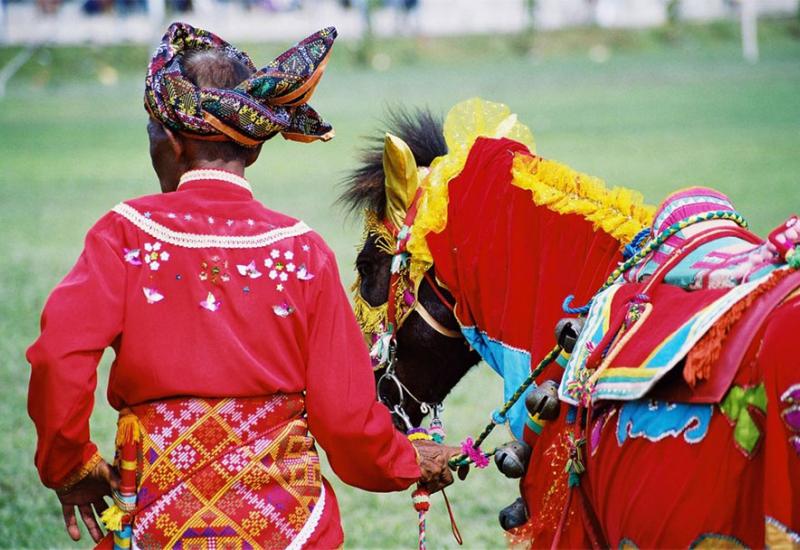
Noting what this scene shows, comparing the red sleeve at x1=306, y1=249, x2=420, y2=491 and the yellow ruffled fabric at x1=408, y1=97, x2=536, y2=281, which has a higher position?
the yellow ruffled fabric at x1=408, y1=97, x2=536, y2=281

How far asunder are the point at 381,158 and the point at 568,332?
1042 millimetres

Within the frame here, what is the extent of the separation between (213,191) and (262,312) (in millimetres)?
314

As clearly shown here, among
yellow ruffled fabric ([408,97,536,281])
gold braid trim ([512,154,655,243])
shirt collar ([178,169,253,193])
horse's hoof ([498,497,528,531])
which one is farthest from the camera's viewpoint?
yellow ruffled fabric ([408,97,536,281])

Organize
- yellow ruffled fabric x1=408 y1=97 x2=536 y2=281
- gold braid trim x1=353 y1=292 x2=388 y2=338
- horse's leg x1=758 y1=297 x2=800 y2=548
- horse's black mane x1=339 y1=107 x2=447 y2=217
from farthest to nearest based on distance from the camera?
1. horse's black mane x1=339 y1=107 x2=447 y2=217
2. gold braid trim x1=353 y1=292 x2=388 y2=338
3. yellow ruffled fabric x1=408 y1=97 x2=536 y2=281
4. horse's leg x1=758 y1=297 x2=800 y2=548

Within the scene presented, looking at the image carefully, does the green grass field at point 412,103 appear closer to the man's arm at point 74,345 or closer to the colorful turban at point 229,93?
the colorful turban at point 229,93

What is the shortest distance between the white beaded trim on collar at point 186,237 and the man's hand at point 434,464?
0.79m

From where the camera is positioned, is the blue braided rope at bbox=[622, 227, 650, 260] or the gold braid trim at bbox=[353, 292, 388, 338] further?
the gold braid trim at bbox=[353, 292, 388, 338]

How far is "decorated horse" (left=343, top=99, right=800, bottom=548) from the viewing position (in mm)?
2355

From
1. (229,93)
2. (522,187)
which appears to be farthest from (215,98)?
(522,187)

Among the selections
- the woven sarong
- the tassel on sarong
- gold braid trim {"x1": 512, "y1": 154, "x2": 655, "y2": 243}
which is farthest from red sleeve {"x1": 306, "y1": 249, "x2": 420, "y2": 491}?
gold braid trim {"x1": 512, "y1": 154, "x2": 655, "y2": 243}

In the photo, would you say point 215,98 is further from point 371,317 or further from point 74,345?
point 371,317

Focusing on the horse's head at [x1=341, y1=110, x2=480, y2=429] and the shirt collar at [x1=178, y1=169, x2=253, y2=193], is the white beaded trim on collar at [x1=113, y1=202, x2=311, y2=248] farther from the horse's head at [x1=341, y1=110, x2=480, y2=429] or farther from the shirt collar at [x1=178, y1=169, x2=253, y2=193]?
the horse's head at [x1=341, y1=110, x2=480, y2=429]

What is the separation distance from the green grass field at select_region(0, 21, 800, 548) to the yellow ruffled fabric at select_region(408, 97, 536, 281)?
25 cm

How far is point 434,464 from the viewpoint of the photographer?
10.3 feet
